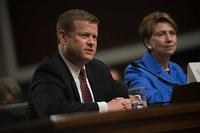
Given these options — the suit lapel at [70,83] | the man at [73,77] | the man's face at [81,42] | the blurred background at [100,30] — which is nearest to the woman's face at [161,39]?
the blurred background at [100,30]

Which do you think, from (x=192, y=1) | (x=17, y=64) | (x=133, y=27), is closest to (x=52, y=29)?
(x=17, y=64)

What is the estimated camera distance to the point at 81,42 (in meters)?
1.94

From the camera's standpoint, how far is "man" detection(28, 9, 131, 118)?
1715 mm

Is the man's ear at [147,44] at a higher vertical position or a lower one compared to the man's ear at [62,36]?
lower

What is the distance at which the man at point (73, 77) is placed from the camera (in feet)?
5.63

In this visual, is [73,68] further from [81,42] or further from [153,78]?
[153,78]

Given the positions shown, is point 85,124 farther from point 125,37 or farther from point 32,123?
point 125,37

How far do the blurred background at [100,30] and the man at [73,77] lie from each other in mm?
227

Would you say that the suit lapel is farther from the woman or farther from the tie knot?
the woman

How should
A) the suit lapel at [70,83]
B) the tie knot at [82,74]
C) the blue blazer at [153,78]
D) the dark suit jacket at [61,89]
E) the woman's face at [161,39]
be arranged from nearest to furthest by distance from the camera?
1. the dark suit jacket at [61,89]
2. the suit lapel at [70,83]
3. the tie knot at [82,74]
4. the blue blazer at [153,78]
5. the woman's face at [161,39]

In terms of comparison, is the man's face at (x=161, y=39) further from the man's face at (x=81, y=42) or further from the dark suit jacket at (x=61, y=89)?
the man's face at (x=81, y=42)

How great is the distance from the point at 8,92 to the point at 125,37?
0.92 metres

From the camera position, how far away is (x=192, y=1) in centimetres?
289

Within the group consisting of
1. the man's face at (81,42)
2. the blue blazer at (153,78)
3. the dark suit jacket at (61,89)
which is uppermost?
the man's face at (81,42)
